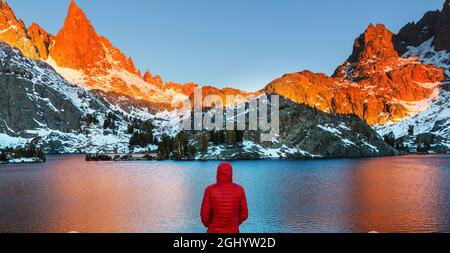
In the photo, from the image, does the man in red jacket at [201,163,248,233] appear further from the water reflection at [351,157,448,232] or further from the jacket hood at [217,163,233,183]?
the water reflection at [351,157,448,232]

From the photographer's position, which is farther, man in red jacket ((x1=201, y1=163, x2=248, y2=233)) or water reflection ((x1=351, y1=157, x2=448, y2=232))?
water reflection ((x1=351, y1=157, x2=448, y2=232))

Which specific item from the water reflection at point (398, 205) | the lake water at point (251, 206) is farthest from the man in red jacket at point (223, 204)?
the water reflection at point (398, 205)

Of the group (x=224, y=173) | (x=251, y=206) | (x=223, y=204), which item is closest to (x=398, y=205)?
(x=251, y=206)

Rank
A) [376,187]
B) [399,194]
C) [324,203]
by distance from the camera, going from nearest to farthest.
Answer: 1. [324,203]
2. [399,194]
3. [376,187]

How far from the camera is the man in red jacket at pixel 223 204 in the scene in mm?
17250

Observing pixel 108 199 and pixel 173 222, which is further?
pixel 108 199

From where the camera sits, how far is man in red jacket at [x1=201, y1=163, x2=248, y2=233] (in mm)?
17250

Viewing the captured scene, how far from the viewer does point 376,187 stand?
136 m

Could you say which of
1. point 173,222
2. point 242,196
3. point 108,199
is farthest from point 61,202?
point 242,196

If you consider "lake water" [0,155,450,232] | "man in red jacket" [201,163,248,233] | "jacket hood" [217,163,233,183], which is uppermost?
"jacket hood" [217,163,233,183]

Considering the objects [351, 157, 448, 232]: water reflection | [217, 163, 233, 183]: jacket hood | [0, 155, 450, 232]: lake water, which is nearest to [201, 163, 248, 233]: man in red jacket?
[217, 163, 233, 183]: jacket hood
